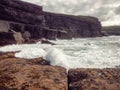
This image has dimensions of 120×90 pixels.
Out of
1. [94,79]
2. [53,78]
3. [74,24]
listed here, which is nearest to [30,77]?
[53,78]

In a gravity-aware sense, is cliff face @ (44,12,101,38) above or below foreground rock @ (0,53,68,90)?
above

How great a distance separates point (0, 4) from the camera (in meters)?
30.2

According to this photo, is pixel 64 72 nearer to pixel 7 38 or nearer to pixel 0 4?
pixel 7 38

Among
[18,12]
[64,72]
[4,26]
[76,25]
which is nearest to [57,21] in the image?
[76,25]

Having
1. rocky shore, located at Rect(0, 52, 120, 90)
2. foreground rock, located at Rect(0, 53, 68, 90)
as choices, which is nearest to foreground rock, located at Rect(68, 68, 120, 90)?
rocky shore, located at Rect(0, 52, 120, 90)

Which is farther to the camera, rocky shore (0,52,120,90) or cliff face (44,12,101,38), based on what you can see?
cliff face (44,12,101,38)

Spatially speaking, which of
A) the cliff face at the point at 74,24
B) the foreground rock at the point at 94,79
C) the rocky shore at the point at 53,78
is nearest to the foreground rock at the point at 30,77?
the rocky shore at the point at 53,78

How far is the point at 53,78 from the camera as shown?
4.06 meters

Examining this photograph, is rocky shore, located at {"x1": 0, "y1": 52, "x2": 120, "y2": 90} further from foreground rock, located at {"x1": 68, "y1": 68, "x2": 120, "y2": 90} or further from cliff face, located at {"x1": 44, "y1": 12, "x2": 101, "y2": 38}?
cliff face, located at {"x1": 44, "y1": 12, "x2": 101, "y2": 38}

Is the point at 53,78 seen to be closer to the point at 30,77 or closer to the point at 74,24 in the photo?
the point at 30,77

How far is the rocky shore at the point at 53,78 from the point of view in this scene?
377cm

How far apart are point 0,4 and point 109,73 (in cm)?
2802

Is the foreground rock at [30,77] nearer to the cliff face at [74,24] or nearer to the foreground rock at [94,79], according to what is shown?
the foreground rock at [94,79]

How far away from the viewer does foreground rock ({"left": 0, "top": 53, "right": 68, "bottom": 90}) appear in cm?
375
